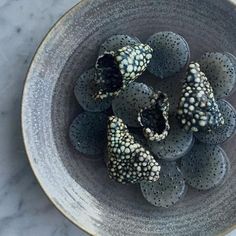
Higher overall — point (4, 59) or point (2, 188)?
point (4, 59)

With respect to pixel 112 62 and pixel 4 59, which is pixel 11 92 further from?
pixel 112 62

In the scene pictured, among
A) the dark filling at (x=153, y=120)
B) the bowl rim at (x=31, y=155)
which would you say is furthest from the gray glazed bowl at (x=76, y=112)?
the dark filling at (x=153, y=120)

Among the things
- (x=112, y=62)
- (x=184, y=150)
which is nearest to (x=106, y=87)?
(x=112, y=62)

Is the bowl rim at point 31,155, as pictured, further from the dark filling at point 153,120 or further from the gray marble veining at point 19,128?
the dark filling at point 153,120

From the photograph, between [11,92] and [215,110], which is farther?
[11,92]

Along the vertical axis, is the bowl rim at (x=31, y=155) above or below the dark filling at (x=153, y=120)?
below

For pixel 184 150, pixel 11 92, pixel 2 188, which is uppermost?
pixel 184 150
